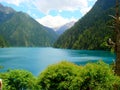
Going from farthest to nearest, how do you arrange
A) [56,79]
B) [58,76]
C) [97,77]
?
[56,79] < [58,76] < [97,77]

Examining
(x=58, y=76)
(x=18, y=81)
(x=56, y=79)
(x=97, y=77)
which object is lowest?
(x=18, y=81)

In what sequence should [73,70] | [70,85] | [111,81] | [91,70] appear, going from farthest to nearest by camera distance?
[73,70] < [70,85] < [91,70] < [111,81]

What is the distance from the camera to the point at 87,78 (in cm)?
3059

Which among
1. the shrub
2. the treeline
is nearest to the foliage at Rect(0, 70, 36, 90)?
the treeline

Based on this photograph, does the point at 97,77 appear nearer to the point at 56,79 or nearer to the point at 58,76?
the point at 58,76

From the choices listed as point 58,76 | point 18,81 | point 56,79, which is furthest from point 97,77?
point 18,81

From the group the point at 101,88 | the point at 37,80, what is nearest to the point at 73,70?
the point at 37,80

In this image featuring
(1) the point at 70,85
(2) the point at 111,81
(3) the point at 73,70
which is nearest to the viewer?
(2) the point at 111,81

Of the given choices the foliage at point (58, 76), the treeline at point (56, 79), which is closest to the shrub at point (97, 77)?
the treeline at point (56, 79)

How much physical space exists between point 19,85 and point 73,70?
6207 millimetres

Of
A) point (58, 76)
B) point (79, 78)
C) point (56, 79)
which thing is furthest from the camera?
point (56, 79)

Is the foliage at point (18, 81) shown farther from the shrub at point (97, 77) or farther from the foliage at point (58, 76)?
the shrub at point (97, 77)

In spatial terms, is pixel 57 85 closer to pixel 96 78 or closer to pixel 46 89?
pixel 46 89

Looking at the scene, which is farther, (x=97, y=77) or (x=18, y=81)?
(x=18, y=81)
